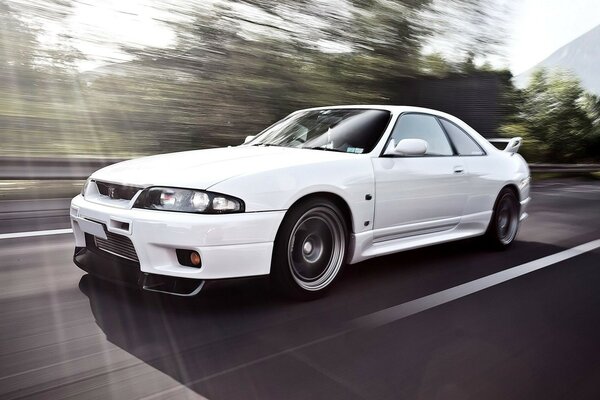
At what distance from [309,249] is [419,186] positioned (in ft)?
3.73

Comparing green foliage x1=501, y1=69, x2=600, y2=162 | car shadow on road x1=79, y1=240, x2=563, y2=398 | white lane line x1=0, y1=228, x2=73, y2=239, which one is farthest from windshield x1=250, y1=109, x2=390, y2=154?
green foliage x1=501, y1=69, x2=600, y2=162

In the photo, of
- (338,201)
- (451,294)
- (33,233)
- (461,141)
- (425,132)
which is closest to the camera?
(338,201)

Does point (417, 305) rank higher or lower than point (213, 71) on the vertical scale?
lower

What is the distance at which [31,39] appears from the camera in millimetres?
7773

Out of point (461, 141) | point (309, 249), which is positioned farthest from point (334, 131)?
point (461, 141)

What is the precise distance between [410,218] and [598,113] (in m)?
35.0

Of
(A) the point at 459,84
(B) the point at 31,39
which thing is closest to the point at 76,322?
(B) the point at 31,39

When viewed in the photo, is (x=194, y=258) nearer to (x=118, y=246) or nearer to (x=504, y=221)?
(x=118, y=246)

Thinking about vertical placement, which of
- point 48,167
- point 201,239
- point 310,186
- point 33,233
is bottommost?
point 33,233

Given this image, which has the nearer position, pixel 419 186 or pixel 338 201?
pixel 338 201

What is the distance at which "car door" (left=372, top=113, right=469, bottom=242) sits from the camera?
3.96 metres

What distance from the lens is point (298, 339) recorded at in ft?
9.58

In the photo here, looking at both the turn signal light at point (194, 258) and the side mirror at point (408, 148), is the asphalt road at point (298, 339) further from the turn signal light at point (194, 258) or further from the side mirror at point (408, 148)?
the side mirror at point (408, 148)

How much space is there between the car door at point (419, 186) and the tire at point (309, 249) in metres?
0.37
